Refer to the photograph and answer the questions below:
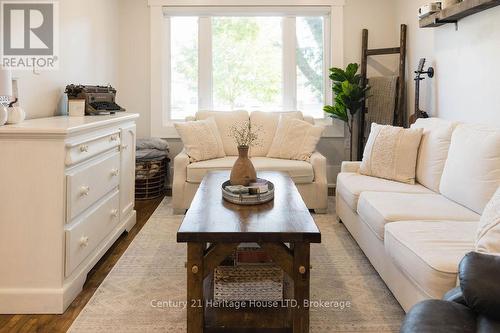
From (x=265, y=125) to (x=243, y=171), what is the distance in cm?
199

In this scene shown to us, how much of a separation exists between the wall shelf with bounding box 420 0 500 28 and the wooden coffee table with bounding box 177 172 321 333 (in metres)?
1.92

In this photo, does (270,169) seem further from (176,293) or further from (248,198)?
(176,293)

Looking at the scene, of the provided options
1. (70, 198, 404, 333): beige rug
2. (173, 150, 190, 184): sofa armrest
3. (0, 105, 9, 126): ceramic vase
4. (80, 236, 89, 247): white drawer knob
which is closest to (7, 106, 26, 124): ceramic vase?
(0, 105, 9, 126): ceramic vase

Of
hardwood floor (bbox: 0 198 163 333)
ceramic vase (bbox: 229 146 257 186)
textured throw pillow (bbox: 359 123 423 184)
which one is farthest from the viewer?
textured throw pillow (bbox: 359 123 423 184)

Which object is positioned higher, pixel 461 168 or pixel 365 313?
pixel 461 168

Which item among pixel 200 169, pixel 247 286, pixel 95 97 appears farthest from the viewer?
pixel 200 169

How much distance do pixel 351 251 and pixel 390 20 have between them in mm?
3206

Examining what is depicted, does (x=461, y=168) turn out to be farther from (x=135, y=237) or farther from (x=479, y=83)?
(x=135, y=237)

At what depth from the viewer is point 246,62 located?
5117 mm

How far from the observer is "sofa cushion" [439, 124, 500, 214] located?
7.47ft

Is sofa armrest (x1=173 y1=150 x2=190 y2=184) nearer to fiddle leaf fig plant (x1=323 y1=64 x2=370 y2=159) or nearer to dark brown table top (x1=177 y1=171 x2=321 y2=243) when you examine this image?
dark brown table top (x1=177 y1=171 x2=321 y2=243)

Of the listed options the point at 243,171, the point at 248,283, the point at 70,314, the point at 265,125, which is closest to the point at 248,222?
the point at 248,283

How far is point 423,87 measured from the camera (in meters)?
4.16

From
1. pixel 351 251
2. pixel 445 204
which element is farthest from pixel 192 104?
pixel 445 204
